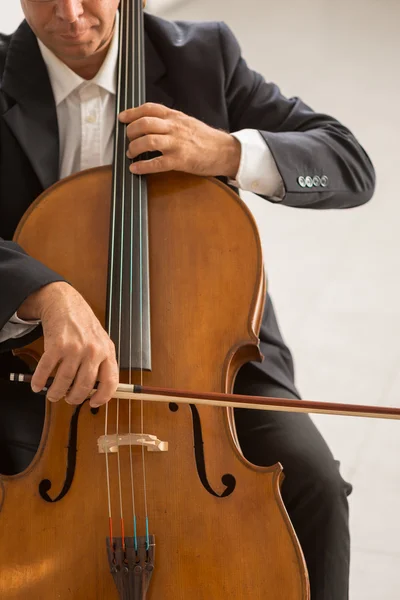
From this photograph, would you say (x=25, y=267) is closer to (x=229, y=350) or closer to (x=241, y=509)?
(x=229, y=350)

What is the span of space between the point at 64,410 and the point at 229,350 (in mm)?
220

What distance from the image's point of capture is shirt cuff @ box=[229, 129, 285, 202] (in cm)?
127

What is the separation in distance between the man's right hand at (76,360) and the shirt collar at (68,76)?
0.51 m

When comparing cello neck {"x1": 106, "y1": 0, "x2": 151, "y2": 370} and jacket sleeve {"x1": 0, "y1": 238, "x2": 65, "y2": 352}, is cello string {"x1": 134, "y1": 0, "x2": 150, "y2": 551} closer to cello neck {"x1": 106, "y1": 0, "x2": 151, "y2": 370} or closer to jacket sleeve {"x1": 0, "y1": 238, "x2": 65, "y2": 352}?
cello neck {"x1": 106, "y1": 0, "x2": 151, "y2": 370}

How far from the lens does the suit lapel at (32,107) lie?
1291 millimetres

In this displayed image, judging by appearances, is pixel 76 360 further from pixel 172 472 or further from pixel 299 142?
pixel 299 142

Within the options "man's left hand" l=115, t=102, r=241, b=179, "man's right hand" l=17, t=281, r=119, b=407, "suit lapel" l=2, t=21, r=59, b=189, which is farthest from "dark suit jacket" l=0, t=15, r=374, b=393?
"man's right hand" l=17, t=281, r=119, b=407

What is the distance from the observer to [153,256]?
1.14 metres

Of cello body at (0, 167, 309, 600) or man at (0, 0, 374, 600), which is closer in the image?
cello body at (0, 167, 309, 600)

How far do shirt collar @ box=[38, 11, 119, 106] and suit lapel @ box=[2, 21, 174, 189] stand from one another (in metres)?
0.01

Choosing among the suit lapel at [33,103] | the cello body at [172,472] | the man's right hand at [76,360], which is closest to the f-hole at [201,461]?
the cello body at [172,472]

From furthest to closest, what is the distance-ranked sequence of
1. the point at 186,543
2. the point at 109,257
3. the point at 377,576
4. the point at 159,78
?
the point at 377,576 → the point at 159,78 → the point at 109,257 → the point at 186,543

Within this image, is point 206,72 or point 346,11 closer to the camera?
point 206,72

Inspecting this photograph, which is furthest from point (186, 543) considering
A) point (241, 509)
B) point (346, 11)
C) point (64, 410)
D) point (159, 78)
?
point (346, 11)
